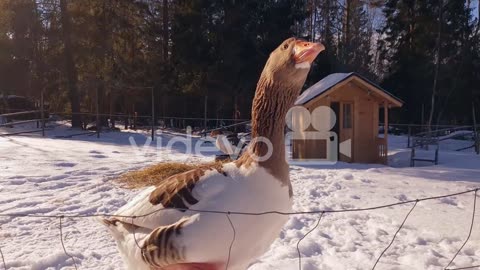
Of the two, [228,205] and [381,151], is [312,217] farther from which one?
[381,151]

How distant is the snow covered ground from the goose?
1.85 metres

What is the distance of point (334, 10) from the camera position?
105 feet

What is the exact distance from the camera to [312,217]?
589 cm

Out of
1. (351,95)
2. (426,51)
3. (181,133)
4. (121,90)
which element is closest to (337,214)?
(351,95)

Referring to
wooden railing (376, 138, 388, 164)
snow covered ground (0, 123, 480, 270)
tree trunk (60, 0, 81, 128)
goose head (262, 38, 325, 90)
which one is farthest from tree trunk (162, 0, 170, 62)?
goose head (262, 38, 325, 90)

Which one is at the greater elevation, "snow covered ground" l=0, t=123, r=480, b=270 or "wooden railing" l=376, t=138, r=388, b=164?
"wooden railing" l=376, t=138, r=388, b=164

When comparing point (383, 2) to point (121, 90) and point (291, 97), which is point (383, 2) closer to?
point (121, 90)

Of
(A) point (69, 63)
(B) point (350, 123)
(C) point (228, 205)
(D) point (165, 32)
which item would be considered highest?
(D) point (165, 32)

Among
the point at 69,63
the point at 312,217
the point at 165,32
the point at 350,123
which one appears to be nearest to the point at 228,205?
the point at 312,217

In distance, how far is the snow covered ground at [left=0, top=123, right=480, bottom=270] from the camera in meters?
4.25

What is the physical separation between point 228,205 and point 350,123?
39.5 ft

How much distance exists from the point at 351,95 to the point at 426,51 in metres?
17.2

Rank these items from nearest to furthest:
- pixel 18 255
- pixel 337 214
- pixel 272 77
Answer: pixel 272 77
pixel 18 255
pixel 337 214

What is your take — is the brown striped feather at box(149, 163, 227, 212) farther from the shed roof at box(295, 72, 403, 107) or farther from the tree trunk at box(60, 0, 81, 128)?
the tree trunk at box(60, 0, 81, 128)
